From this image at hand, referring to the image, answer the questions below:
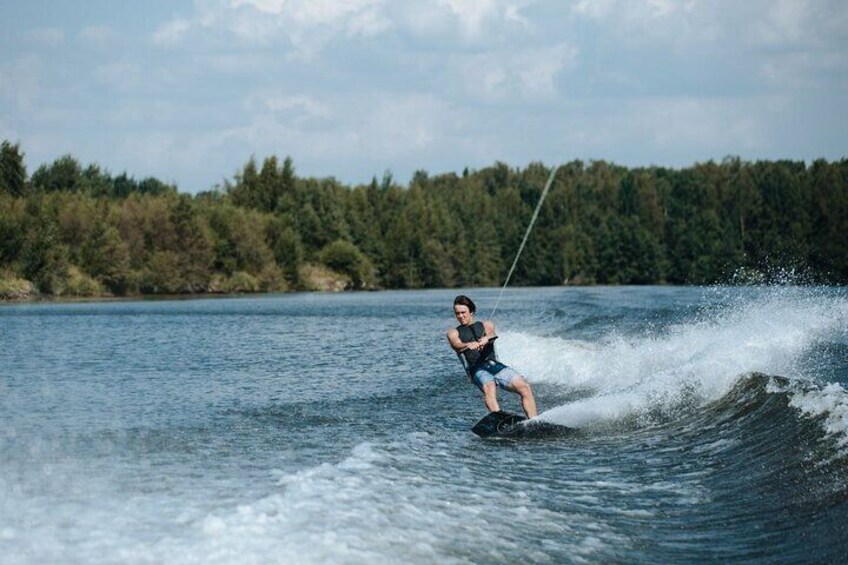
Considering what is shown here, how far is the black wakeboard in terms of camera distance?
1244cm

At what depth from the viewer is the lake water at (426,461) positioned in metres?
7.52

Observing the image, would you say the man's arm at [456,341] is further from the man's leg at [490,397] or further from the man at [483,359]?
the man's leg at [490,397]

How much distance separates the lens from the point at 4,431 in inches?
512

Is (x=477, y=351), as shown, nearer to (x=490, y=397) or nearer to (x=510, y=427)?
(x=490, y=397)

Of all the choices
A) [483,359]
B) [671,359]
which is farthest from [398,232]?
[483,359]

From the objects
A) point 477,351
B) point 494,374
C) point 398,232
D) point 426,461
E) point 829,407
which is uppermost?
point 398,232

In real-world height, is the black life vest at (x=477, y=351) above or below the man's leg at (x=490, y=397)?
above

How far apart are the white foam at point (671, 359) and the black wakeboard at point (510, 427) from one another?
43 centimetres

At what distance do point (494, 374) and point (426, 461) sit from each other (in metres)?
2.68

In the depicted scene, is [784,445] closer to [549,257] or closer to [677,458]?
[677,458]

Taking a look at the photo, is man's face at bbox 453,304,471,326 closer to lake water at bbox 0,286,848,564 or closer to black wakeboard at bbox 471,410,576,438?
black wakeboard at bbox 471,410,576,438

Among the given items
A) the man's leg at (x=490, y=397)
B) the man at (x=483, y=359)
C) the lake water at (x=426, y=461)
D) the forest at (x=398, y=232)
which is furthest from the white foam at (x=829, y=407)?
the forest at (x=398, y=232)

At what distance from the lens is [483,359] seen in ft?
43.9

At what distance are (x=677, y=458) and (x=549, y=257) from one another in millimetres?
108863
